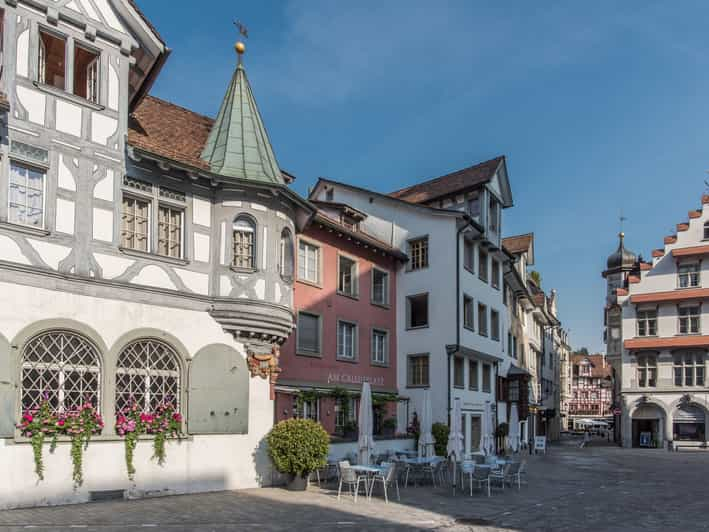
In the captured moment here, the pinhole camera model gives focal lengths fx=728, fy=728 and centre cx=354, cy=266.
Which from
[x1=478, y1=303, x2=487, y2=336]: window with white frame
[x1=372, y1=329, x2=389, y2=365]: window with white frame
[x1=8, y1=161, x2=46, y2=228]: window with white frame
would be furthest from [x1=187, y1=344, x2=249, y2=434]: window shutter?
[x1=478, y1=303, x2=487, y2=336]: window with white frame

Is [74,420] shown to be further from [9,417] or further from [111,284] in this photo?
[111,284]

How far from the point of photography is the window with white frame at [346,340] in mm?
26000

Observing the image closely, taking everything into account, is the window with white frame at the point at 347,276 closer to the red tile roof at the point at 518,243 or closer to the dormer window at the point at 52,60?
the dormer window at the point at 52,60

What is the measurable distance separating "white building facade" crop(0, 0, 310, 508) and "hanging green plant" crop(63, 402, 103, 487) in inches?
5.8

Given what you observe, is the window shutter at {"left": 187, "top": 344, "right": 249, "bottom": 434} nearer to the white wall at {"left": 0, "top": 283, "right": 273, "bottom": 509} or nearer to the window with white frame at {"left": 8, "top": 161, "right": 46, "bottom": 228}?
the white wall at {"left": 0, "top": 283, "right": 273, "bottom": 509}

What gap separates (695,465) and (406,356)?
13286 mm

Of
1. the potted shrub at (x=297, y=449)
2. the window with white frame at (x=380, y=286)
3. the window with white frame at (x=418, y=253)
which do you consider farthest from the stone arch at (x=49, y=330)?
the window with white frame at (x=418, y=253)

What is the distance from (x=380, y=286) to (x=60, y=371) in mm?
16740

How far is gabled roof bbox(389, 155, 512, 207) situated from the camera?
33.0 metres

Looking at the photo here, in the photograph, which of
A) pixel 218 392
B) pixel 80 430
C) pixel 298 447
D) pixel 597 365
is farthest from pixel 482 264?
pixel 597 365

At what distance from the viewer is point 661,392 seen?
153ft

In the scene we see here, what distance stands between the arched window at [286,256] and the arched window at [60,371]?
5529 millimetres

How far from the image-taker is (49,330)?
1420 centimetres

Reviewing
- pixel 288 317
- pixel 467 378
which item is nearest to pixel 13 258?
pixel 288 317
